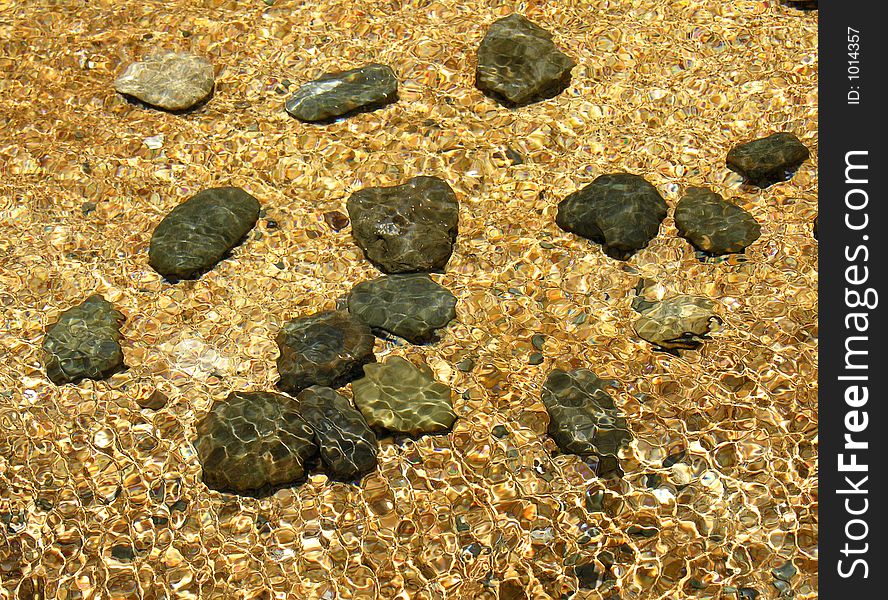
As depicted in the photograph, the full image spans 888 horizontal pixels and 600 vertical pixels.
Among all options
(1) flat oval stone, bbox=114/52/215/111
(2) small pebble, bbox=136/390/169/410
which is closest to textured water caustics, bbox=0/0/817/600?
(2) small pebble, bbox=136/390/169/410

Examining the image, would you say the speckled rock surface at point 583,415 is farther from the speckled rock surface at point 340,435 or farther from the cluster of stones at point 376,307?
the speckled rock surface at point 340,435

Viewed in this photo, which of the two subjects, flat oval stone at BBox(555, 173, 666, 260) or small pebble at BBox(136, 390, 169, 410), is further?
flat oval stone at BBox(555, 173, 666, 260)

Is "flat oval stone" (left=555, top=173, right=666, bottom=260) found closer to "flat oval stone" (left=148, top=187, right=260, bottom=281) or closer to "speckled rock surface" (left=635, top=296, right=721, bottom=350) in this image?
"speckled rock surface" (left=635, top=296, right=721, bottom=350)

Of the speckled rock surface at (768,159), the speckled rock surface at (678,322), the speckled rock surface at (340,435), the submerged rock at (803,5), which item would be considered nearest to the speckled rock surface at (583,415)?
the speckled rock surface at (678,322)

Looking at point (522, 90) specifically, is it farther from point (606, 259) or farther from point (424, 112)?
point (606, 259)

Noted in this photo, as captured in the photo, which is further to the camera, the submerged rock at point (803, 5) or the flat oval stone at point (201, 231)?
the submerged rock at point (803, 5)
